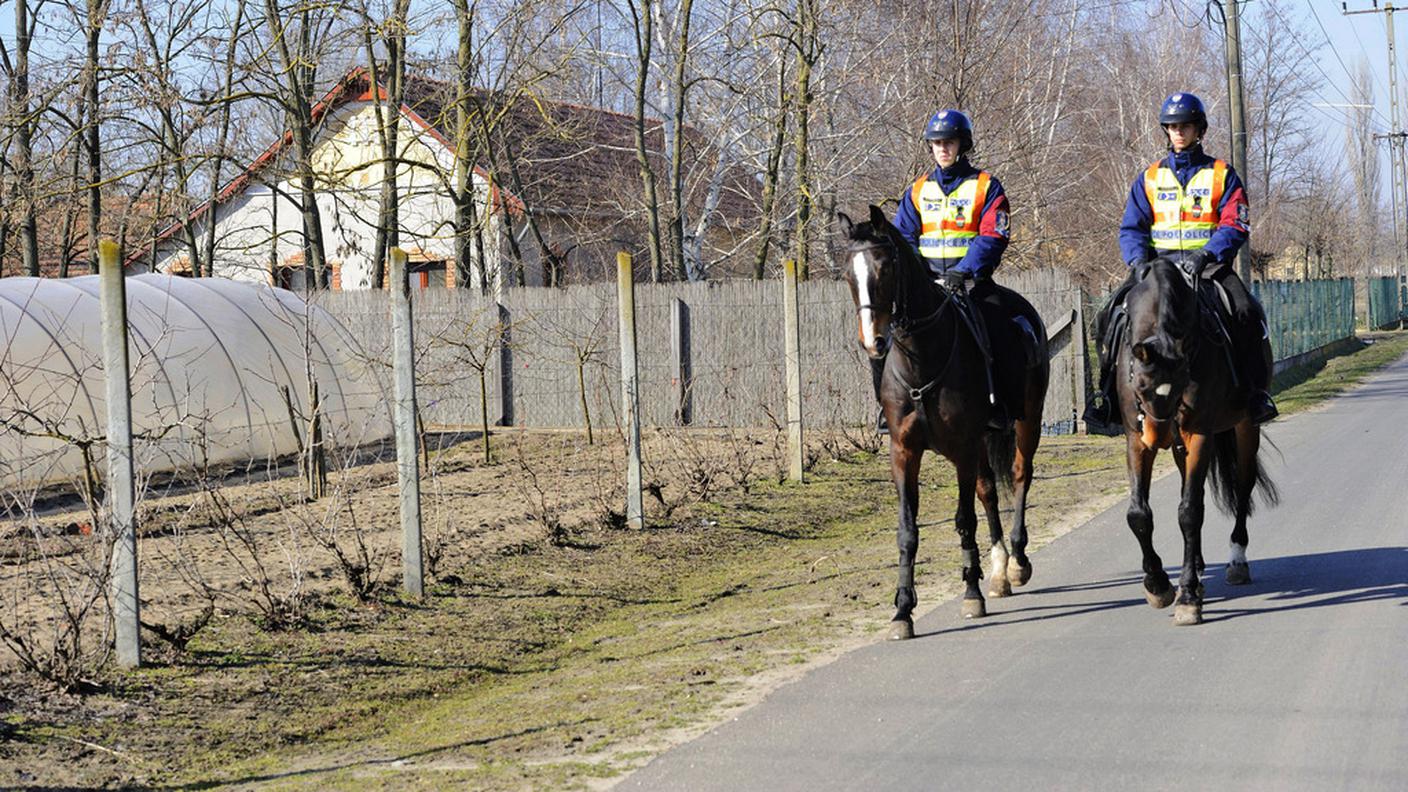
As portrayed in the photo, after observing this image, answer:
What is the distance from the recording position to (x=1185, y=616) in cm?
809

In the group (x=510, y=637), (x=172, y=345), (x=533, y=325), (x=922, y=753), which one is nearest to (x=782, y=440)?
(x=533, y=325)

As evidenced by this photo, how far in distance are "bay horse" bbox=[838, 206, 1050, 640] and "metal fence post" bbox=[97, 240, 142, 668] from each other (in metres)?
3.82

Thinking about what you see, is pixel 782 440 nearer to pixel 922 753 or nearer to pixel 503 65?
pixel 503 65

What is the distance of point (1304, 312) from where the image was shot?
128 ft

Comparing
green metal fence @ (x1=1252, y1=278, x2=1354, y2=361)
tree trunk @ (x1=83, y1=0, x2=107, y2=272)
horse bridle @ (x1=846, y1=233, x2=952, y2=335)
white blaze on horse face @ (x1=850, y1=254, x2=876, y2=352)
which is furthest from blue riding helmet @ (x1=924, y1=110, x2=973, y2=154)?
green metal fence @ (x1=1252, y1=278, x2=1354, y2=361)

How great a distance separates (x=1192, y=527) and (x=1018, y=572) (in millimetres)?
1461

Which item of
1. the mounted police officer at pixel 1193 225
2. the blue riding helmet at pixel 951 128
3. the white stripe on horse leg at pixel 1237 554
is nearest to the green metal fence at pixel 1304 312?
the white stripe on horse leg at pixel 1237 554

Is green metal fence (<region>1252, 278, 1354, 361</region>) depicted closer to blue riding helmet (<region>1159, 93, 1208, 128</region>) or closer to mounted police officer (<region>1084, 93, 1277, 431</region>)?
mounted police officer (<region>1084, 93, 1277, 431</region>)

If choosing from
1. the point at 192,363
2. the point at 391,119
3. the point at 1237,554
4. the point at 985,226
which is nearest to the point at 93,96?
the point at 391,119

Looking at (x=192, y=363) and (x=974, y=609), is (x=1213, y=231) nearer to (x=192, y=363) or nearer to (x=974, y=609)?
(x=974, y=609)

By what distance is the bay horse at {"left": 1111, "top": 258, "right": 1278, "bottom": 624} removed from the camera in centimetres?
802

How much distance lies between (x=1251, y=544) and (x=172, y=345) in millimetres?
13408

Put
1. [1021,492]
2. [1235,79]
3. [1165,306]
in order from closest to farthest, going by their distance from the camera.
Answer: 1. [1165,306]
2. [1021,492]
3. [1235,79]

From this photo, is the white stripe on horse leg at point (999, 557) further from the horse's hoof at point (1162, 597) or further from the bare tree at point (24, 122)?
the bare tree at point (24, 122)
